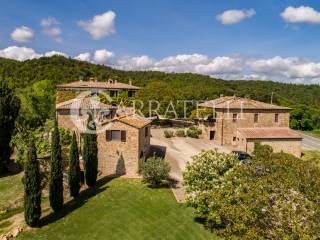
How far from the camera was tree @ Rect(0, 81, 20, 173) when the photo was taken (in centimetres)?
3459

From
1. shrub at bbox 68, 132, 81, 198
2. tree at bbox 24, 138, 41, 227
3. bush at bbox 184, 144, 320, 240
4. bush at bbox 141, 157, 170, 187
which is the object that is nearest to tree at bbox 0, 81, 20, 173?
shrub at bbox 68, 132, 81, 198

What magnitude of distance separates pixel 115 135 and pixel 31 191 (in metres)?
9.45

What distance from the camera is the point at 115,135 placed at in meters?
29.8

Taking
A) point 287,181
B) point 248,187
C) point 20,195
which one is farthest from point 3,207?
point 287,181

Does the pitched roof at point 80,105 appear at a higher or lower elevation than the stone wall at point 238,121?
higher

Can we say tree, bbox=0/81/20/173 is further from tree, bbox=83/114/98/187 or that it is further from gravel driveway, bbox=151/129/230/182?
gravel driveway, bbox=151/129/230/182

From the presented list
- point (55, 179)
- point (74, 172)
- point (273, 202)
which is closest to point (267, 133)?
point (74, 172)

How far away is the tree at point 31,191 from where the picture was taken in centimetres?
2209

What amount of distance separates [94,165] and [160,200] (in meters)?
6.44

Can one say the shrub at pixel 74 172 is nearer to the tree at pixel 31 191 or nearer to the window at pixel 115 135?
the tree at pixel 31 191

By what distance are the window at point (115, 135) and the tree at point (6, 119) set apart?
12.6 m

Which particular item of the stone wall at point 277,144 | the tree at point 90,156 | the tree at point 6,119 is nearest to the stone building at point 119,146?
the tree at point 90,156

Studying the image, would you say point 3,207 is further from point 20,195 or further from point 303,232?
point 303,232

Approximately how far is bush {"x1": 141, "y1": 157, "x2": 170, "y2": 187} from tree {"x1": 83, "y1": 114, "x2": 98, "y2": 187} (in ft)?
13.3
